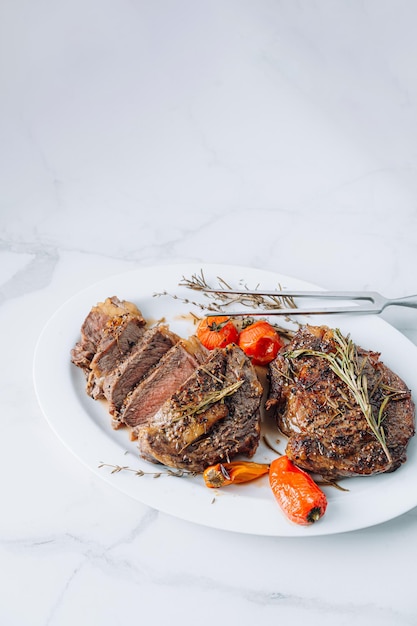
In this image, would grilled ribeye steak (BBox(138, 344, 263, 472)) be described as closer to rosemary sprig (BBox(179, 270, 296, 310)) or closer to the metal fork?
the metal fork

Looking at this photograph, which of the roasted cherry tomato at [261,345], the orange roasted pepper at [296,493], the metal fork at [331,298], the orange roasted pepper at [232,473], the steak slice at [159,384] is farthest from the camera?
the metal fork at [331,298]

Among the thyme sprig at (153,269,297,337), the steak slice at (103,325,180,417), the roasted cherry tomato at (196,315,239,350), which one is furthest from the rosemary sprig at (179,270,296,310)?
the steak slice at (103,325,180,417)

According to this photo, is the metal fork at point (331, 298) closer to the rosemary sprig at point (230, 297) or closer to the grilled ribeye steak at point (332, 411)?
the rosemary sprig at point (230, 297)

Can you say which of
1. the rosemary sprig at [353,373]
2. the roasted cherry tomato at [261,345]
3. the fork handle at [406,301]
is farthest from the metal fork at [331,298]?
the rosemary sprig at [353,373]

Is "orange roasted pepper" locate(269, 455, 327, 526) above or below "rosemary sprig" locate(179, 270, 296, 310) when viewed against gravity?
below

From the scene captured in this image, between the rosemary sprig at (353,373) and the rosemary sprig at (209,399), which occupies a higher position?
the rosemary sprig at (353,373)

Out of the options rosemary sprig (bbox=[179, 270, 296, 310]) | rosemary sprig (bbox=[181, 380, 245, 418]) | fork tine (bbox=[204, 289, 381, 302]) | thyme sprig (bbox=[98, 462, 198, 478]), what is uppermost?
fork tine (bbox=[204, 289, 381, 302])

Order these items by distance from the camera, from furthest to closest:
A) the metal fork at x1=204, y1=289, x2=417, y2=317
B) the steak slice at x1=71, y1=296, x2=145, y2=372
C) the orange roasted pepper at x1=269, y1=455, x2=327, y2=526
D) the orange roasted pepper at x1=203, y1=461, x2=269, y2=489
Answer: the metal fork at x1=204, y1=289, x2=417, y2=317
the steak slice at x1=71, y1=296, x2=145, y2=372
the orange roasted pepper at x1=203, y1=461, x2=269, y2=489
the orange roasted pepper at x1=269, y1=455, x2=327, y2=526
